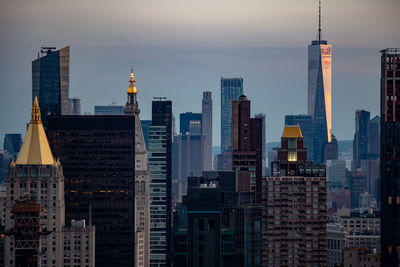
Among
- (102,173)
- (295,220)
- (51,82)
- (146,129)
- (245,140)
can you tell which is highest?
(51,82)

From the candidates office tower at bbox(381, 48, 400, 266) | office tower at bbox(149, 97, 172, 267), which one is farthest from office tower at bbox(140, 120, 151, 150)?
office tower at bbox(381, 48, 400, 266)

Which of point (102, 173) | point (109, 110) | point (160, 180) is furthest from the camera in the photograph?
point (160, 180)

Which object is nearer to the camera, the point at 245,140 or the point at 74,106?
the point at 245,140

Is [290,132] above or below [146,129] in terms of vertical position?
below

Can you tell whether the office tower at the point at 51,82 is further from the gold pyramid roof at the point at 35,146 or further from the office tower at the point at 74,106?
the gold pyramid roof at the point at 35,146

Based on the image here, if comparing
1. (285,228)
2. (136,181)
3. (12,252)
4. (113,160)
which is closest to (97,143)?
(113,160)

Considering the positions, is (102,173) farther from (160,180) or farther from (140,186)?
(160,180)

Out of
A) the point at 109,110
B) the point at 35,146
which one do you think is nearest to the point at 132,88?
the point at 109,110

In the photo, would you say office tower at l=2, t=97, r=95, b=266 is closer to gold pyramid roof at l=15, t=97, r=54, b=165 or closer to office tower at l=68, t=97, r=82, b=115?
gold pyramid roof at l=15, t=97, r=54, b=165

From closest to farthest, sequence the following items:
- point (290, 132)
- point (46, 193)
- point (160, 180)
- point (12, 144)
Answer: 1. point (46, 193)
2. point (12, 144)
3. point (290, 132)
4. point (160, 180)
